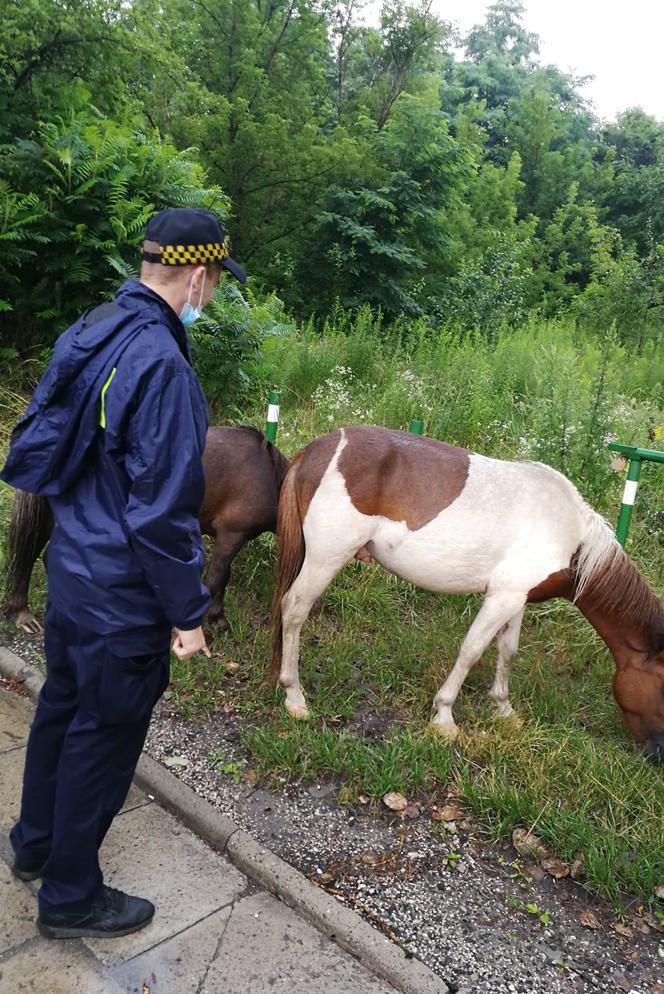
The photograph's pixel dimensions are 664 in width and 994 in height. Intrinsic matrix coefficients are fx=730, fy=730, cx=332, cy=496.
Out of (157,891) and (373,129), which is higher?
(373,129)

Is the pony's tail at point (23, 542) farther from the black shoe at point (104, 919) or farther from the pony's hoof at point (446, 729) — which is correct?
the pony's hoof at point (446, 729)

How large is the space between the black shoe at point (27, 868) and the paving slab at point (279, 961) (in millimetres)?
714

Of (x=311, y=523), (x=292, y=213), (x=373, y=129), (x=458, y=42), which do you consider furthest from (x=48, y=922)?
(x=458, y=42)

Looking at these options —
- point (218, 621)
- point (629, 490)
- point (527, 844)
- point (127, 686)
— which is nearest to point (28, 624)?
point (218, 621)

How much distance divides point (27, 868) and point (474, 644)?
7.12 ft

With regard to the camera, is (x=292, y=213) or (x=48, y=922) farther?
(x=292, y=213)

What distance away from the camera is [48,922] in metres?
2.42

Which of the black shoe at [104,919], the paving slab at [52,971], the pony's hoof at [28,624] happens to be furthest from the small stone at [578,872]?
the pony's hoof at [28,624]

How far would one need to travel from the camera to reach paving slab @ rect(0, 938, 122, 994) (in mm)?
2281

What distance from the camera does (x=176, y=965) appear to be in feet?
7.97

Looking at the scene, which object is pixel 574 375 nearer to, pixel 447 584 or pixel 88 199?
pixel 447 584

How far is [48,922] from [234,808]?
953mm

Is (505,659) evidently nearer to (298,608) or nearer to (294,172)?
(298,608)

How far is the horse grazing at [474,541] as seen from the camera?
11.8ft
